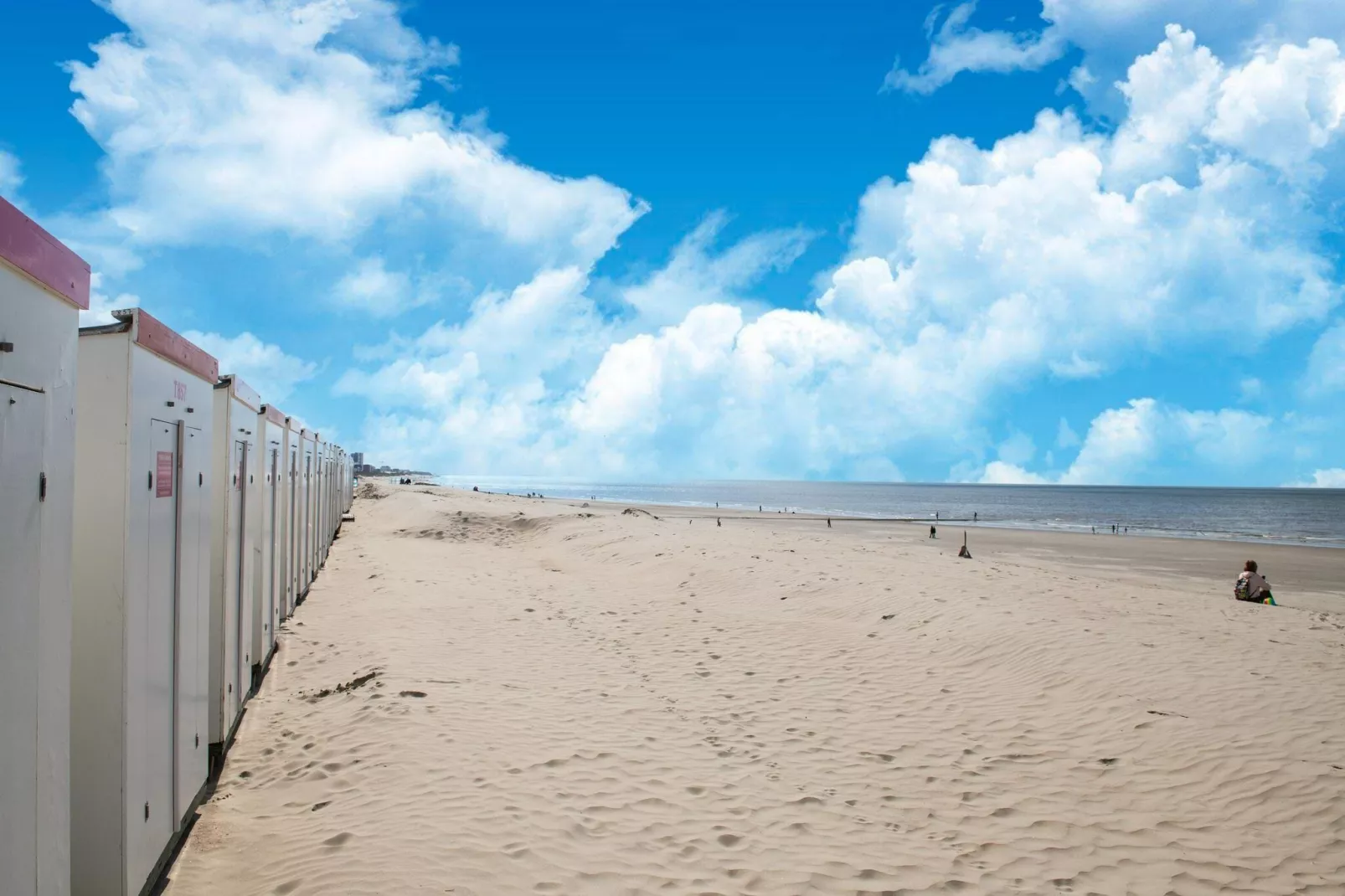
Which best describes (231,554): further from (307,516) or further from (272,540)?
(307,516)

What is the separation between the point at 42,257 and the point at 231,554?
3.98 metres

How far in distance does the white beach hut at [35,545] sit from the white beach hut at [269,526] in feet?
15.3

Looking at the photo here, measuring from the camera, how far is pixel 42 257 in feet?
8.77

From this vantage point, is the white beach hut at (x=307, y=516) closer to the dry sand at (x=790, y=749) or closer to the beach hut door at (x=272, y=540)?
the dry sand at (x=790, y=749)

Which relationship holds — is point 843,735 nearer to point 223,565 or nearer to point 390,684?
point 390,684

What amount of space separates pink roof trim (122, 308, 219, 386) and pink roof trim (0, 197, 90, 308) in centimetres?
58

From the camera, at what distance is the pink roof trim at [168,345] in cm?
366

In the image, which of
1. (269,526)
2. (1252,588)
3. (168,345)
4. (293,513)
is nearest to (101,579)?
(168,345)

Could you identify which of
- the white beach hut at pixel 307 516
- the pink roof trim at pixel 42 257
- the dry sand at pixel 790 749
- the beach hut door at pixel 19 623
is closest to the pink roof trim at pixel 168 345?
the pink roof trim at pixel 42 257

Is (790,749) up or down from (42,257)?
down

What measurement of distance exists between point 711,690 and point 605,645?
2570 millimetres

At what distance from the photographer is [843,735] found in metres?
Answer: 7.75

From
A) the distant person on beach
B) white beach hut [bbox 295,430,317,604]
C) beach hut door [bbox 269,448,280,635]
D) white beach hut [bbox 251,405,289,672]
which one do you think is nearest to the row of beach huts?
white beach hut [bbox 251,405,289,672]

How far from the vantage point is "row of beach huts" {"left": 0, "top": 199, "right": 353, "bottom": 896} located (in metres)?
2.52
